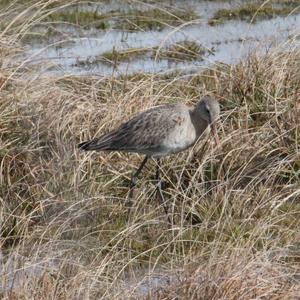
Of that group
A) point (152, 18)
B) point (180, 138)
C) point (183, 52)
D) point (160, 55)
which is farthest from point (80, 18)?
point (180, 138)

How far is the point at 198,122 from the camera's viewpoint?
27.5ft

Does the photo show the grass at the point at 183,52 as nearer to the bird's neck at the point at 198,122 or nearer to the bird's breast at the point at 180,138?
the bird's neck at the point at 198,122

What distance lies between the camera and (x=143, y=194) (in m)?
8.20

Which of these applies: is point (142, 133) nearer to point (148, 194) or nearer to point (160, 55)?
point (148, 194)

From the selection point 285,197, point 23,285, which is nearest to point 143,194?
point 285,197


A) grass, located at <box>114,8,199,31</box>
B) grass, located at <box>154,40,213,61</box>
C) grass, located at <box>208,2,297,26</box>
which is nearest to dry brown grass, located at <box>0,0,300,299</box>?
grass, located at <box>154,40,213,61</box>

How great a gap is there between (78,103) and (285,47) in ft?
6.99

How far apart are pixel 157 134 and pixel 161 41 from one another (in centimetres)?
330

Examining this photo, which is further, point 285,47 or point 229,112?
point 285,47

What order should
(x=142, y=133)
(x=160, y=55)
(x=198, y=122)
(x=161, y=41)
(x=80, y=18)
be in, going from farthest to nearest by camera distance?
(x=80, y=18), (x=160, y=55), (x=161, y=41), (x=198, y=122), (x=142, y=133)

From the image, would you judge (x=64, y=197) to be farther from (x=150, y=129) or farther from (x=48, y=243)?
(x=48, y=243)

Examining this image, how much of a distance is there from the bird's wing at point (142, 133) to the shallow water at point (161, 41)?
2575mm

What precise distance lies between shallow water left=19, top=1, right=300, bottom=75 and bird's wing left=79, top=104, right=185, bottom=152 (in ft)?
8.45

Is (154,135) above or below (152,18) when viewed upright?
above
